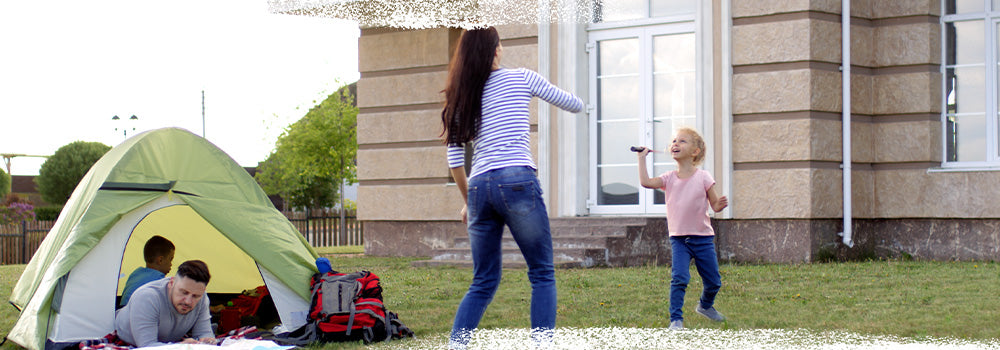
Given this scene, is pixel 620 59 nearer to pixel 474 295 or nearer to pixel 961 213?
pixel 961 213

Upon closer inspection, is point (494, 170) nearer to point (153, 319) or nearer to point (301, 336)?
point (301, 336)

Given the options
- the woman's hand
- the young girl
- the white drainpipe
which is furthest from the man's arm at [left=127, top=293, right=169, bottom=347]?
the white drainpipe

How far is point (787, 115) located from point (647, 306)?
14.6 feet

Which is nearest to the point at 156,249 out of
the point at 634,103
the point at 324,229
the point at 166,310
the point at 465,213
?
the point at 166,310

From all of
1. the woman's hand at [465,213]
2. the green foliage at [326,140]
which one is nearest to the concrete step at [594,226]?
the woman's hand at [465,213]

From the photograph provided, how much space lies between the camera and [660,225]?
1130 centimetres

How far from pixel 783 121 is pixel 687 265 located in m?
5.19

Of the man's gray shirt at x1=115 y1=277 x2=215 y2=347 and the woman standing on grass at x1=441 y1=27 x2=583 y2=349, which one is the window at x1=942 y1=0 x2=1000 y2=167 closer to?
the woman standing on grass at x1=441 y1=27 x2=583 y2=349

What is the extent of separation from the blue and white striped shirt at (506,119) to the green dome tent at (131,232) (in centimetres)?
224

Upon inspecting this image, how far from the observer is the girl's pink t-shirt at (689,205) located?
6.36 m

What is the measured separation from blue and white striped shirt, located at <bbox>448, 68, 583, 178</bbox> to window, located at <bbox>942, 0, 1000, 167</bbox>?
26.7ft

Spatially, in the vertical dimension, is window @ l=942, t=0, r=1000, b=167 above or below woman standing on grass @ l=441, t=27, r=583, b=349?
above

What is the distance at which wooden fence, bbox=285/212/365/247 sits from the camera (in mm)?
22734

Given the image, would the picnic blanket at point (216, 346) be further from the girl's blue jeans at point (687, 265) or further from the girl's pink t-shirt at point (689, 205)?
the girl's pink t-shirt at point (689, 205)
